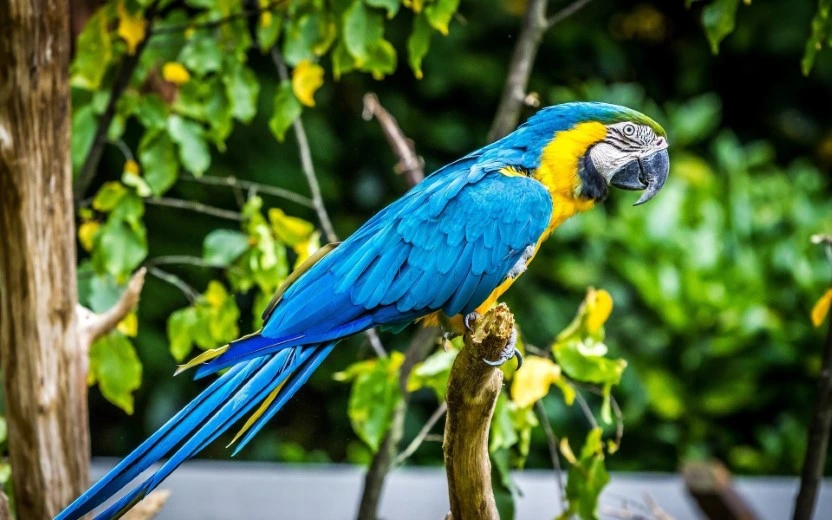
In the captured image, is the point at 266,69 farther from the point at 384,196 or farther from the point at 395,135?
the point at 395,135

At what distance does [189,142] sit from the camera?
1598mm

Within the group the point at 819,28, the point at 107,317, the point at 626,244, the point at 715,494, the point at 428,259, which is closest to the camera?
the point at 428,259

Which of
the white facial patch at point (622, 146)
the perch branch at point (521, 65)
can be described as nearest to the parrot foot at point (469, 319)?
the white facial patch at point (622, 146)

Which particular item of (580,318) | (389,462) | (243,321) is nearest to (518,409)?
(580,318)

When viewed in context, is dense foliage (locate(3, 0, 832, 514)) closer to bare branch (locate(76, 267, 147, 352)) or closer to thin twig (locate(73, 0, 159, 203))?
thin twig (locate(73, 0, 159, 203))

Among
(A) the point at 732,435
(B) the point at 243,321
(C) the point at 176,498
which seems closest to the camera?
(B) the point at 243,321

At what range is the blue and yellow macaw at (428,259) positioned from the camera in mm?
1127

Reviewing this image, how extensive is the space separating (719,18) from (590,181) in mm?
318

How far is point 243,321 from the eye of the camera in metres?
2.22

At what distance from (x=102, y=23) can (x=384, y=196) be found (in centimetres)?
160

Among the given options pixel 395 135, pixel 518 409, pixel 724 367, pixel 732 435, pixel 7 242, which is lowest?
pixel 732 435

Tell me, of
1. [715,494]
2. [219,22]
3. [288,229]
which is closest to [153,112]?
[219,22]

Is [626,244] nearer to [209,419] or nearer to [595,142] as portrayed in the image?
[595,142]

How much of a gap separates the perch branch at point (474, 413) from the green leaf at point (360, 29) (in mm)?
521
